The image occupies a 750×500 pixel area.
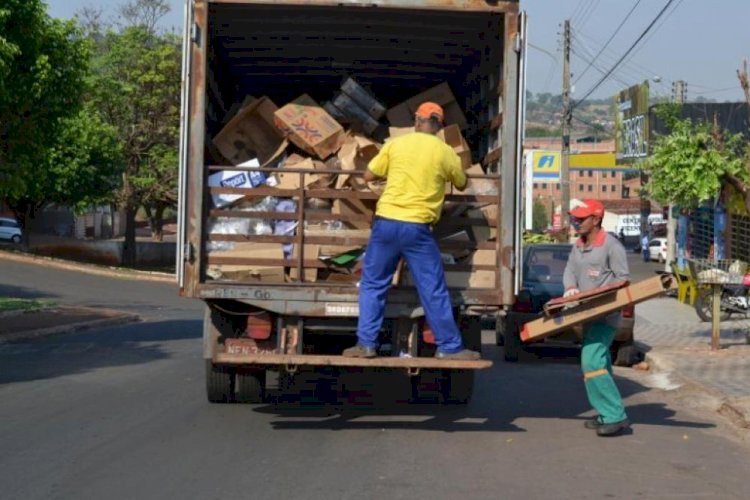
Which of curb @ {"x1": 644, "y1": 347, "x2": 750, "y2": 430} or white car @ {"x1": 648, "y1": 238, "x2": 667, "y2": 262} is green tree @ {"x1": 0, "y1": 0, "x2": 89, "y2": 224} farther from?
white car @ {"x1": 648, "y1": 238, "x2": 667, "y2": 262}

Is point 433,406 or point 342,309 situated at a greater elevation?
point 342,309

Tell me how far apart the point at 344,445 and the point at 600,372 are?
6.77 feet

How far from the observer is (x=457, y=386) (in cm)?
1011

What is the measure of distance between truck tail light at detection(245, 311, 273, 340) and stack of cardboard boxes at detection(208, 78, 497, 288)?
11.1 inches

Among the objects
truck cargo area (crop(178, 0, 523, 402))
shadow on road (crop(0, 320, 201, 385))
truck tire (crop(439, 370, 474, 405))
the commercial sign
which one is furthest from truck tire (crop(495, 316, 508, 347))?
the commercial sign

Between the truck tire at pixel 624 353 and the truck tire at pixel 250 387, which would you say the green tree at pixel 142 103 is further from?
the truck tire at pixel 250 387

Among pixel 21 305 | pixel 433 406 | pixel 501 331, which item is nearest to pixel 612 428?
pixel 433 406

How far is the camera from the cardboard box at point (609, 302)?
8680 mm

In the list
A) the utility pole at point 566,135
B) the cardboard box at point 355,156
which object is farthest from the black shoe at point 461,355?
the utility pole at point 566,135

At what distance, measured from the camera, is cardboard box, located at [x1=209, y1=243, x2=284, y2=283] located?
9023 mm

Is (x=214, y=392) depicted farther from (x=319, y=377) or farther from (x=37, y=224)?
(x=37, y=224)

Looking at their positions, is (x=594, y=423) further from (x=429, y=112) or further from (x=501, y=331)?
(x=501, y=331)

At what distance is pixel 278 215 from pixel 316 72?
3.18m

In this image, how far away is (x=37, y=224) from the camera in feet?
209
